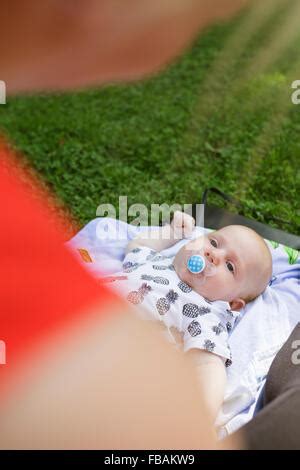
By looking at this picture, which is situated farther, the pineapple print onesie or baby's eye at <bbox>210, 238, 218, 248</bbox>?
baby's eye at <bbox>210, 238, 218, 248</bbox>

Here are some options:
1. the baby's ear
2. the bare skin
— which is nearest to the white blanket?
the baby's ear

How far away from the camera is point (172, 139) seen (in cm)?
357

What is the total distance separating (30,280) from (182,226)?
5.00 feet

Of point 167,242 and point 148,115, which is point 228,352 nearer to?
point 167,242

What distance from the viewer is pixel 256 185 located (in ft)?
10.5

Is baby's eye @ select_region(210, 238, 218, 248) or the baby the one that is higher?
baby's eye @ select_region(210, 238, 218, 248)

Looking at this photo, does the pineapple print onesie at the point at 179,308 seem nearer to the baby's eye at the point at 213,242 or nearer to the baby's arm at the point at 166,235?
the baby's eye at the point at 213,242

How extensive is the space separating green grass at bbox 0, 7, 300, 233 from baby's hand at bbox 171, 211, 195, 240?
524 millimetres

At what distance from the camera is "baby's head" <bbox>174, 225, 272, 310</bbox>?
78.5 inches

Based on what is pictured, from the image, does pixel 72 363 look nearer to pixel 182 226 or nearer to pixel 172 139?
pixel 182 226

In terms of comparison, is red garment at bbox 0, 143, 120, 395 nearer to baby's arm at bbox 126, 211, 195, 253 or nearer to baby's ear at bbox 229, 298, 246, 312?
baby's ear at bbox 229, 298, 246, 312

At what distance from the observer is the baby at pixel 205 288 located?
181cm

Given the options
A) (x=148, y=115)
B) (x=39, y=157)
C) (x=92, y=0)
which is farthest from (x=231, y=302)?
(x=92, y=0)

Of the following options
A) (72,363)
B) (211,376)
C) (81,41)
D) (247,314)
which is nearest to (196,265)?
(247,314)
